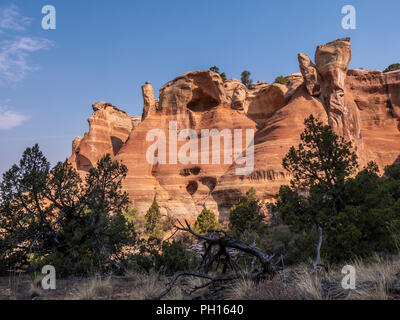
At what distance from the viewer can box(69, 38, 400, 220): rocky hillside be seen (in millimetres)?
35928

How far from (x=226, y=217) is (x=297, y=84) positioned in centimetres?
2627

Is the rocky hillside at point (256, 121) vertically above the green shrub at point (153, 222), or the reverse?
the rocky hillside at point (256, 121)

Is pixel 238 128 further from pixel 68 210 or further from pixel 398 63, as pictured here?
pixel 398 63

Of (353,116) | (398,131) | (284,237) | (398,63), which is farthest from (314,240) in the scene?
(398,63)

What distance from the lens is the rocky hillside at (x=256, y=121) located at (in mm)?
35928

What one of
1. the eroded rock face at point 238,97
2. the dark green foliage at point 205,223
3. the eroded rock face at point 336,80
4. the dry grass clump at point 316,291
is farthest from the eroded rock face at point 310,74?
the dry grass clump at point 316,291

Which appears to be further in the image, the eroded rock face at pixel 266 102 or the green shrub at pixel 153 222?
the eroded rock face at pixel 266 102

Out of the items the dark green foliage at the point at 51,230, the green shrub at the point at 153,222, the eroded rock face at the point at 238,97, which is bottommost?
the green shrub at the point at 153,222

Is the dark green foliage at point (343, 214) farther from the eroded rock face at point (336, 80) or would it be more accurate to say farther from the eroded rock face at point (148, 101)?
the eroded rock face at point (148, 101)

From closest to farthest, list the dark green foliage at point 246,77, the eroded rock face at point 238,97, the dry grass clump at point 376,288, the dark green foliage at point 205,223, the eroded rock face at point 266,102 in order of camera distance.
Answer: the dry grass clump at point 376,288, the dark green foliage at point 205,223, the eroded rock face at point 266,102, the eroded rock face at point 238,97, the dark green foliage at point 246,77

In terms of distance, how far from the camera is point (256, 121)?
5138 centimetres

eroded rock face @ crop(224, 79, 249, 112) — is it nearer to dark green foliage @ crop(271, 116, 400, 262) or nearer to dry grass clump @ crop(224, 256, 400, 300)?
dark green foliage @ crop(271, 116, 400, 262)

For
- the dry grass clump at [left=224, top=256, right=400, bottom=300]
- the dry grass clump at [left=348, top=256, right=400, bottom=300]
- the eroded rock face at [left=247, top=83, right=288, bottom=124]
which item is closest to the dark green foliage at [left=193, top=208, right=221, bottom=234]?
the dry grass clump at [left=348, top=256, right=400, bottom=300]

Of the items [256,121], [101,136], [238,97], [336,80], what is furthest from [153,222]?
[101,136]
